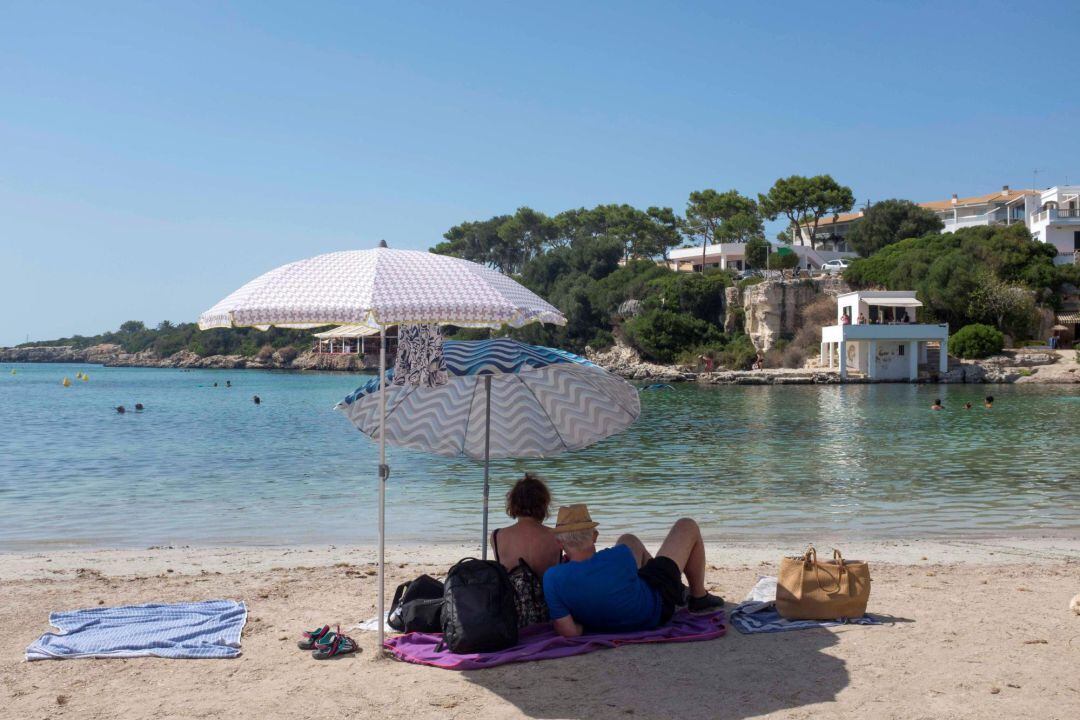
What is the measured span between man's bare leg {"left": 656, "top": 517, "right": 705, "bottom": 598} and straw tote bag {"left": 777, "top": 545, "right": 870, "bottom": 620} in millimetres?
534

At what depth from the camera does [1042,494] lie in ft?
46.9

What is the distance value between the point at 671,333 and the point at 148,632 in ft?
222

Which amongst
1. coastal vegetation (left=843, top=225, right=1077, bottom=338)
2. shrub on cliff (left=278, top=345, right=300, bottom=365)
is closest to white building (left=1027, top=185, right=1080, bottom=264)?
coastal vegetation (left=843, top=225, right=1077, bottom=338)

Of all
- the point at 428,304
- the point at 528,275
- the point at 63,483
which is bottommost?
the point at 63,483

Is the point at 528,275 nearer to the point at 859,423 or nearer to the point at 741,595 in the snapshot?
the point at 859,423

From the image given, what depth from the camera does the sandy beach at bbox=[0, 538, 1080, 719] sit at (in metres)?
4.32

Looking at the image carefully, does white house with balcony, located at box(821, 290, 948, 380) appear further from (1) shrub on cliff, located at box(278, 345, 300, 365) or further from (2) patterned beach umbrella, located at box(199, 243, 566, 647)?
(1) shrub on cliff, located at box(278, 345, 300, 365)

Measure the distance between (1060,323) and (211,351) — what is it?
10573 centimetres

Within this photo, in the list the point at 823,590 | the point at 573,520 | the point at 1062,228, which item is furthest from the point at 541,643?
the point at 1062,228

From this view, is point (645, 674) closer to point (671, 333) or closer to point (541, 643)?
point (541, 643)

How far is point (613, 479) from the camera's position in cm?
1670

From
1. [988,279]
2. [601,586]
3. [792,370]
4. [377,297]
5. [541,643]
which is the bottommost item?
[541,643]

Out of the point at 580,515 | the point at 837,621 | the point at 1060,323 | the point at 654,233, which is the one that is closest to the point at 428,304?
the point at 580,515

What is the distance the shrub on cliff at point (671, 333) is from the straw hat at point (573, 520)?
6697 cm
